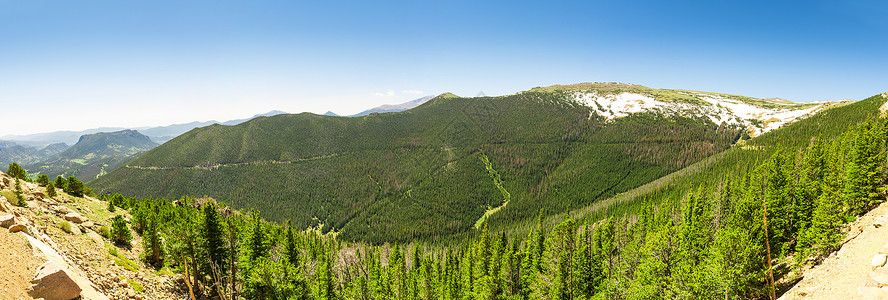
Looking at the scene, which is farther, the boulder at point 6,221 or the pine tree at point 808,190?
the pine tree at point 808,190

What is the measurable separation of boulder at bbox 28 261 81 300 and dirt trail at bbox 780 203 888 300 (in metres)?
41.0

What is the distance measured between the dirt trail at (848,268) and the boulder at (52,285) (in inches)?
1612

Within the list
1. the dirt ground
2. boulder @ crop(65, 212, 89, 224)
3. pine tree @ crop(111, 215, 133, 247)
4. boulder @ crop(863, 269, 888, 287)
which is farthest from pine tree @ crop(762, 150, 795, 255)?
boulder @ crop(65, 212, 89, 224)

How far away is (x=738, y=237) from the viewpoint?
Answer: 30031mm

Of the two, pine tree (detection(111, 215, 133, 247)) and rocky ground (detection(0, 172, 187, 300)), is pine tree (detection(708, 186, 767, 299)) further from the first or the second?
pine tree (detection(111, 215, 133, 247))

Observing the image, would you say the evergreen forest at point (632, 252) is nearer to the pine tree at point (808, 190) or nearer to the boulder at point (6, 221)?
the pine tree at point (808, 190)

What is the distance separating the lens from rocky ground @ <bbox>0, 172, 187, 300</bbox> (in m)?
10.6

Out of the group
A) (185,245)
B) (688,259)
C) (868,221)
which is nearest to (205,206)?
(185,245)

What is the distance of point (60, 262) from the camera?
46.2 feet

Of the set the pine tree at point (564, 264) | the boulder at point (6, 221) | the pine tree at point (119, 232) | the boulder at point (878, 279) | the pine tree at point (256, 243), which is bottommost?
the pine tree at point (564, 264)

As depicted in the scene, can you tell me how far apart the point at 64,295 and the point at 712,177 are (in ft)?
705

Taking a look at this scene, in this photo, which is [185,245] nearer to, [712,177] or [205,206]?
[205,206]

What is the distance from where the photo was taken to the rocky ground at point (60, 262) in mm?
10594

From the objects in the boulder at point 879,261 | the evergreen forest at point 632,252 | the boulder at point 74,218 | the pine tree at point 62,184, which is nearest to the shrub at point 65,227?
the evergreen forest at point 632,252
